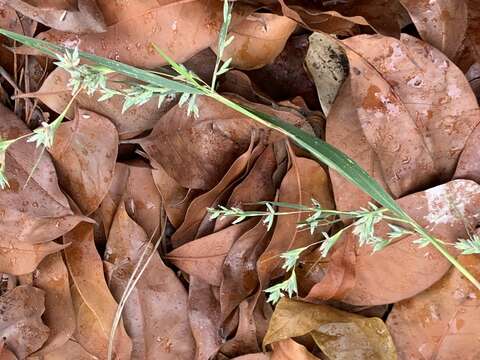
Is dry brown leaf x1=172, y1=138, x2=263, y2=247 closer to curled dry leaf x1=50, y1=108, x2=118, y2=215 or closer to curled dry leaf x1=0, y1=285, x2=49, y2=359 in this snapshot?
curled dry leaf x1=50, y1=108, x2=118, y2=215

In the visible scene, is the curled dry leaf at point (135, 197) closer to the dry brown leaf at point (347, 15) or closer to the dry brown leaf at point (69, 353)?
the dry brown leaf at point (69, 353)

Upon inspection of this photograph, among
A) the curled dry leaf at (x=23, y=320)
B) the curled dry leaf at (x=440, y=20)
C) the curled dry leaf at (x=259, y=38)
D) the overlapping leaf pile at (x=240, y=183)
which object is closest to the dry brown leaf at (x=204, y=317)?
the overlapping leaf pile at (x=240, y=183)

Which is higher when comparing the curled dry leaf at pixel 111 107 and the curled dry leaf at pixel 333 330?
the curled dry leaf at pixel 111 107

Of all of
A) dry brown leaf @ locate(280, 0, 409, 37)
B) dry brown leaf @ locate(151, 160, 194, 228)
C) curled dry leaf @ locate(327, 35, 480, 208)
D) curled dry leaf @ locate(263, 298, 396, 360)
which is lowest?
curled dry leaf @ locate(263, 298, 396, 360)

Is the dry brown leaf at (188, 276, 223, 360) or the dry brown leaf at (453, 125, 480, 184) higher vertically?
the dry brown leaf at (453, 125, 480, 184)

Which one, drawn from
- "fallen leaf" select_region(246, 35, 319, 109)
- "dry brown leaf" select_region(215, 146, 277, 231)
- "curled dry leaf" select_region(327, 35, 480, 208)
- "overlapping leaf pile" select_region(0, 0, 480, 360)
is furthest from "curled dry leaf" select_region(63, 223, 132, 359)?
"curled dry leaf" select_region(327, 35, 480, 208)

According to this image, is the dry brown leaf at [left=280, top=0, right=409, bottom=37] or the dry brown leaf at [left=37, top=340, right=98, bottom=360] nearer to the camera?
the dry brown leaf at [left=280, top=0, right=409, bottom=37]
